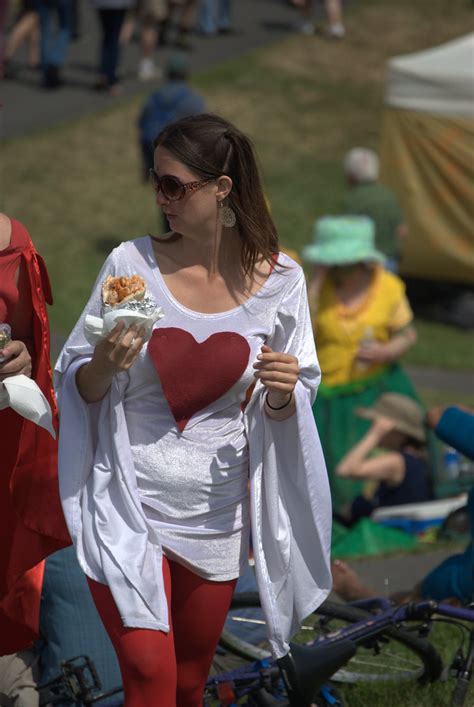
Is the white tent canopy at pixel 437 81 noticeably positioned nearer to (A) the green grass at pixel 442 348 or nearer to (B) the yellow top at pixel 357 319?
(A) the green grass at pixel 442 348

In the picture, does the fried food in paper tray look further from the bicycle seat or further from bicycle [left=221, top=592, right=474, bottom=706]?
bicycle [left=221, top=592, right=474, bottom=706]

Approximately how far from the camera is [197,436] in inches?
123

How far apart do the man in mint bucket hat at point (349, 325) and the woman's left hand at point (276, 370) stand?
4.49m

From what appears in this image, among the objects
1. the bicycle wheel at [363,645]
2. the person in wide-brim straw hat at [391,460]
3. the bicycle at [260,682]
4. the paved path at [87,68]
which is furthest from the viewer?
the paved path at [87,68]

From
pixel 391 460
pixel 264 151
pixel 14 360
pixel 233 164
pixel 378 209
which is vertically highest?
pixel 233 164

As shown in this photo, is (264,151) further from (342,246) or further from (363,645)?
(363,645)

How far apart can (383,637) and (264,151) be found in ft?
42.4

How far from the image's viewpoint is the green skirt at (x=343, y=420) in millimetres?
7863

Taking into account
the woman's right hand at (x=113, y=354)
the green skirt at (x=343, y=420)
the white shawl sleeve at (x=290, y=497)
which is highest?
the woman's right hand at (x=113, y=354)

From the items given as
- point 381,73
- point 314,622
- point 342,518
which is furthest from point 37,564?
point 381,73

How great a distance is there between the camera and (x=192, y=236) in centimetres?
320

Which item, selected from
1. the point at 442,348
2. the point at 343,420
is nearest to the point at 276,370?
the point at 343,420

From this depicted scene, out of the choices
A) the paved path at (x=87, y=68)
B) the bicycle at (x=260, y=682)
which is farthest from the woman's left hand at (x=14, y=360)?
the paved path at (x=87, y=68)

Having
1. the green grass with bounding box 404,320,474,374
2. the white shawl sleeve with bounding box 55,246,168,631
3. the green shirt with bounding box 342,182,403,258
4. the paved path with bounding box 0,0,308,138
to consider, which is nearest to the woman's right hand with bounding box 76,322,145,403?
the white shawl sleeve with bounding box 55,246,168,631
